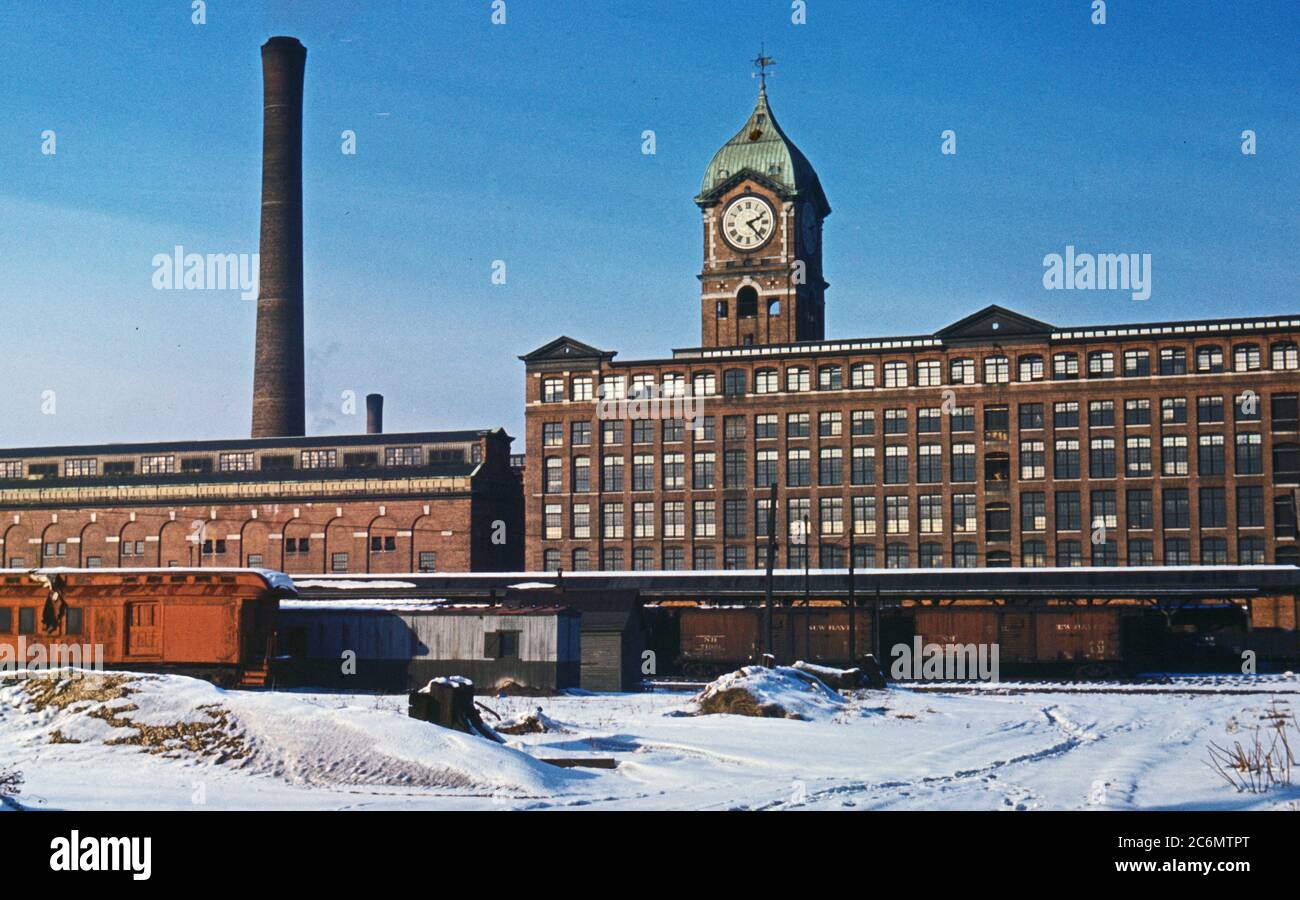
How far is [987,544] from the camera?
89.9 m

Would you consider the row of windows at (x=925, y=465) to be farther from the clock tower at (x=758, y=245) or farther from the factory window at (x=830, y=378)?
the clock tower at (x=758, y=245)

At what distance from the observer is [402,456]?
96125mm

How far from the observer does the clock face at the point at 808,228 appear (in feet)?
344

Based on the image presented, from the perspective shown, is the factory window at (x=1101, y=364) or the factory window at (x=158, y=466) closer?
the factory window at (x=1101, y=364)

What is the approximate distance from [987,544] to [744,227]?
2926 centimetres

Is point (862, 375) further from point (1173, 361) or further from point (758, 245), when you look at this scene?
point (1173, 361)

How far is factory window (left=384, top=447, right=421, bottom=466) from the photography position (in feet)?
314

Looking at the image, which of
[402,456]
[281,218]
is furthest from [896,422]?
[281,218]

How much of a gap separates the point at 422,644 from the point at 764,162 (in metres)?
62.8

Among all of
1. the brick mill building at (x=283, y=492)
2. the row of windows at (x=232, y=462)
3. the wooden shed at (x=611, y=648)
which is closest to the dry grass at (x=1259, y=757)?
the wooden shed at (x=611, y=648)

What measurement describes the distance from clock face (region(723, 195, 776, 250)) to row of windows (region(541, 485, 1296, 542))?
2039cm

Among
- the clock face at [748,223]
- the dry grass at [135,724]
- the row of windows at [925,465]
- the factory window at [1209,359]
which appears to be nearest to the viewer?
the dry grass at [135,724]

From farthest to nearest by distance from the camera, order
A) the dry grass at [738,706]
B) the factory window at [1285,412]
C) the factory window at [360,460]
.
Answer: the factory window at [360,460]
the factory window at [1285,412]
the dry grass at [738,706]

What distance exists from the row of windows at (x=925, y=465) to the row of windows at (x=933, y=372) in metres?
3.93
